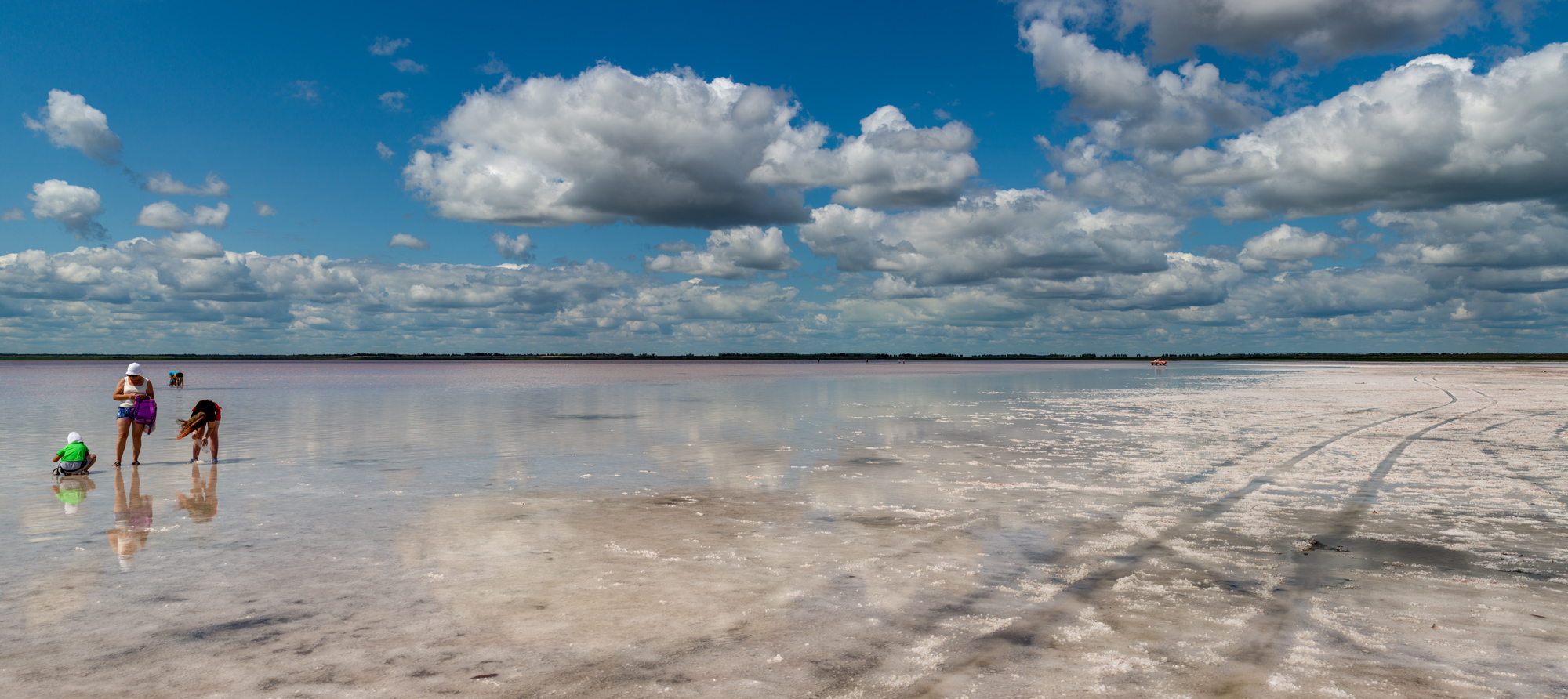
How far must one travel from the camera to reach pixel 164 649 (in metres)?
6.12

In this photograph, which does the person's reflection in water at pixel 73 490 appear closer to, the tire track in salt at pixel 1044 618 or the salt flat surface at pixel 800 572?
the salt flat surface at pixel 800 572

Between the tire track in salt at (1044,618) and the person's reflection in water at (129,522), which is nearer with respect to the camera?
the tire track in salt at (1044,618)

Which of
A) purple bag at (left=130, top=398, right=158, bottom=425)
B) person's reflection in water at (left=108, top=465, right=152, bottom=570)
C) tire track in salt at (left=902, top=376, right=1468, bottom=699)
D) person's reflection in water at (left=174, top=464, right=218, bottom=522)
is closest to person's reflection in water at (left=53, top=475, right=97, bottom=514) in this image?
person's reflection in water at (left=108, top=465, right=152, bottom=570)

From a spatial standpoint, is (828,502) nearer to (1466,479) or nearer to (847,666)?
(847,666)

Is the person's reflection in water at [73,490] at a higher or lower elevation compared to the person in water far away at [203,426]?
lower

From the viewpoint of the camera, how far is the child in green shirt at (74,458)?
15125 millimetres

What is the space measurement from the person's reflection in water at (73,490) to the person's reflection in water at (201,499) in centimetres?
127

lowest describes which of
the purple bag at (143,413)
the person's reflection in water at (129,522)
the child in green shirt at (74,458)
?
the person's reflection in water at (129,522)

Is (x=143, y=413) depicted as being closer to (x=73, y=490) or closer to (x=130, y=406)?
(x=130, y=406)

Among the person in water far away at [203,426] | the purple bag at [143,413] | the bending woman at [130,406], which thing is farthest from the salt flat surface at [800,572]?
the purple bag at [143,413]

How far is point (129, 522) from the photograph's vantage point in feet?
36.6

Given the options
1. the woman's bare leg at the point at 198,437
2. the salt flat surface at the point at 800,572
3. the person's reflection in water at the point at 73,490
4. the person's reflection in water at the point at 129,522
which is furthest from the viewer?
the woman's bare leg at the point at 198,437

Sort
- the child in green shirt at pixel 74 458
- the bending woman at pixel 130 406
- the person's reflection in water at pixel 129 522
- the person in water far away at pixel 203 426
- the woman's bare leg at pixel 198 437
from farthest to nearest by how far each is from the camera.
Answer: the woman's bare leg at pixel 198 437 → the person in water far away at pixel 203 426 → the bending woman at pixel 130 406 → the child in green shirt at pixel 74 458 → the person's reflection in water at pixel 129 522

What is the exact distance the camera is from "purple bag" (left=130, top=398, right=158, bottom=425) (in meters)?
17.2
